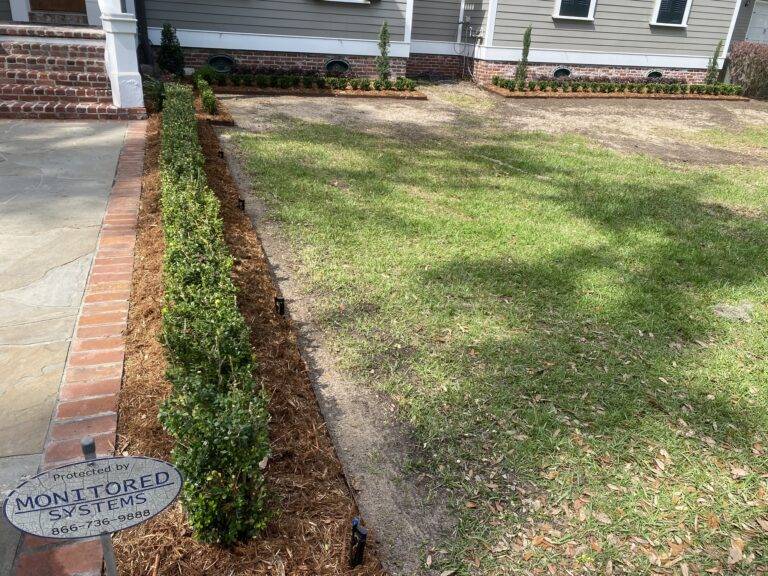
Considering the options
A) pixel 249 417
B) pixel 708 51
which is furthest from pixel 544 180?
pixel 708 51

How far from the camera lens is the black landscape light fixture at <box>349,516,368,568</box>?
1877 mm

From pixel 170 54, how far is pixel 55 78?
377 cm

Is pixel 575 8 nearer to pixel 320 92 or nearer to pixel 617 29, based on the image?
pixel 617 29

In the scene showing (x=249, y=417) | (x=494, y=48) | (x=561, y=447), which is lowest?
(x=561, y=447)

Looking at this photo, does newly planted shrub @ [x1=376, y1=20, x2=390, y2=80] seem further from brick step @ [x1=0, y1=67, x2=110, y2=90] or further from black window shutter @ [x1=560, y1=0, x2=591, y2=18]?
brick step @ [x1=0, y1=67, x2=110, y2=90]

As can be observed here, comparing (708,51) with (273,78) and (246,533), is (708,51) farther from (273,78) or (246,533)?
(246,533)

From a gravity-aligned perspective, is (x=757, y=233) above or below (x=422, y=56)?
below

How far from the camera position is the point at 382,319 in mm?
3615

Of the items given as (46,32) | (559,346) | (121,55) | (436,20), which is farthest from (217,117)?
(436,20)

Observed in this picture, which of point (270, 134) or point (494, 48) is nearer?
point (270, 134)

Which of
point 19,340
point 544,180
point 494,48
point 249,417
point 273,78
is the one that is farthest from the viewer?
point 494,48

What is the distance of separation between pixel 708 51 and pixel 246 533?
61.3 ft

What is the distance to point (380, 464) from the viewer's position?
2.50m

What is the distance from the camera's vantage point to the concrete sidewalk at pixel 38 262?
92.5 inches
